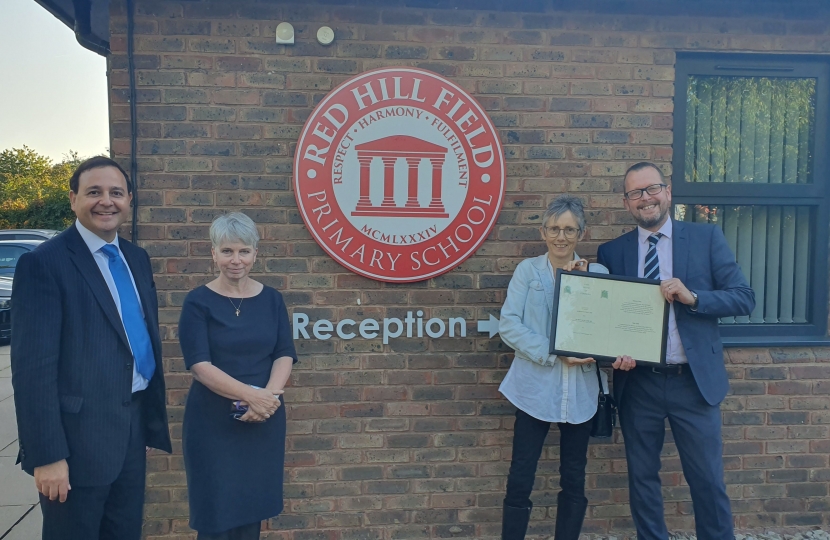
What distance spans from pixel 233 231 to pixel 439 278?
1361mm

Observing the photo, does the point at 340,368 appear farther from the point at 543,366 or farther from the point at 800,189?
the point at 800,189

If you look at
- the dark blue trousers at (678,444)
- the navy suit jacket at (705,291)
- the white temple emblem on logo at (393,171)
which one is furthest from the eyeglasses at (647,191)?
the white temple emblem on logo at (393,171)

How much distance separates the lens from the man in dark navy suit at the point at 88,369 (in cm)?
213

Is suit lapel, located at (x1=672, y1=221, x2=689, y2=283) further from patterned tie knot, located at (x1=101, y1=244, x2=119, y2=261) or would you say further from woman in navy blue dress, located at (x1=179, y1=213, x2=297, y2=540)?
patterned tie knot, located at (x1=101, y1=244, x2=119, y2=261)

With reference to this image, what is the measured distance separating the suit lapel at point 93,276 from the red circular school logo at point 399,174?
1.25 meters

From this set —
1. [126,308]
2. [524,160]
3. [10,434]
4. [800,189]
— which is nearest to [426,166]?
[524,160]

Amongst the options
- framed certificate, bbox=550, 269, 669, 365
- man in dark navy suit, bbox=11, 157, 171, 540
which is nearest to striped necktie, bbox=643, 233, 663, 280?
framed certificate, bbox=550, 269, 669, 365

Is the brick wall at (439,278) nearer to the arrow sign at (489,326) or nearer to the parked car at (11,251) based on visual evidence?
the arrow sign at (489,326)

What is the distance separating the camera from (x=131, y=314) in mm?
2449

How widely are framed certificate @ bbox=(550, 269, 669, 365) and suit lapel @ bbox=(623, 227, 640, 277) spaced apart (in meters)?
0.19

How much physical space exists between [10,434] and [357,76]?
500cm

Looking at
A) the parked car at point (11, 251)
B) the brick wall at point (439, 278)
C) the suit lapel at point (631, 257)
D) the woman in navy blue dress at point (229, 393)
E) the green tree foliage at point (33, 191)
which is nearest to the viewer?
the woman in navy blue dress at point (229, 393)

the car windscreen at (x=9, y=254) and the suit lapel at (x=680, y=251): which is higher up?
the suit lapel at (x=680, y=251)

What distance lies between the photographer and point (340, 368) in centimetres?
346
